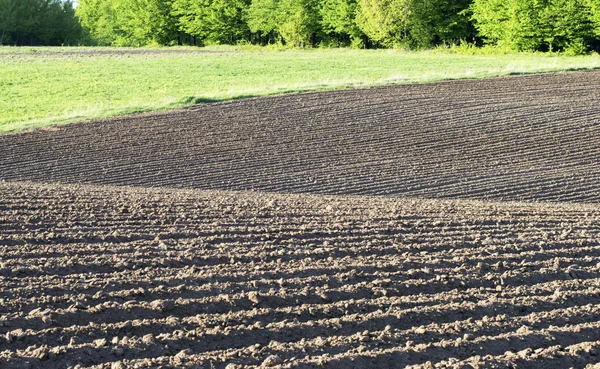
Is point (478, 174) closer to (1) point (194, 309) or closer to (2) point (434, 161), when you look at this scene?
(2) point (434, 161)

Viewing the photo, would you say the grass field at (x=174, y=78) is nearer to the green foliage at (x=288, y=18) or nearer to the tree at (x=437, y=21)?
the tree at (x=437, y=21)

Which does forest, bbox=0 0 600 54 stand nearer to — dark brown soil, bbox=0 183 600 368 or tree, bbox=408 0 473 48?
tree, bbox=408 0 473 48

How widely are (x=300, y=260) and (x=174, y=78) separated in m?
28.1

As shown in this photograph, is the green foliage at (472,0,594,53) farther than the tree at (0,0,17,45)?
No

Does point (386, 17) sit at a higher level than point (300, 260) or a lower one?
higher

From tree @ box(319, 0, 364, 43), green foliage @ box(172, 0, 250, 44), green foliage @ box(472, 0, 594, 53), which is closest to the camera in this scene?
green foliage @ box(472, 0, 594, 53)

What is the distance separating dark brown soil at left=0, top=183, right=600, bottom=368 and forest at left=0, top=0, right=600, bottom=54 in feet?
129

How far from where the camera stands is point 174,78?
33500 mm

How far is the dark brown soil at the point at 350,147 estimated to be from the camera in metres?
13.1

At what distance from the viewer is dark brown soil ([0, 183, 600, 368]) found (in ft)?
15.6

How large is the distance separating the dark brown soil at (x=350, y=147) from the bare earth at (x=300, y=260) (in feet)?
0.28

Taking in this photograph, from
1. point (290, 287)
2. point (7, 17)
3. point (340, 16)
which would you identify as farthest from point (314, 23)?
point (290, 287)

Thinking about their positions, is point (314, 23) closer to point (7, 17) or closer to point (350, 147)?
point (7, 17)

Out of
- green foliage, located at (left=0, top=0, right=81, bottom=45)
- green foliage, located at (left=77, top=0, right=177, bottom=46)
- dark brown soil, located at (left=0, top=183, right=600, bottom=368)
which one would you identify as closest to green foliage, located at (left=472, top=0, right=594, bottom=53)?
green foliage, located at (left=77, top=0, right=177, bottom=46)
